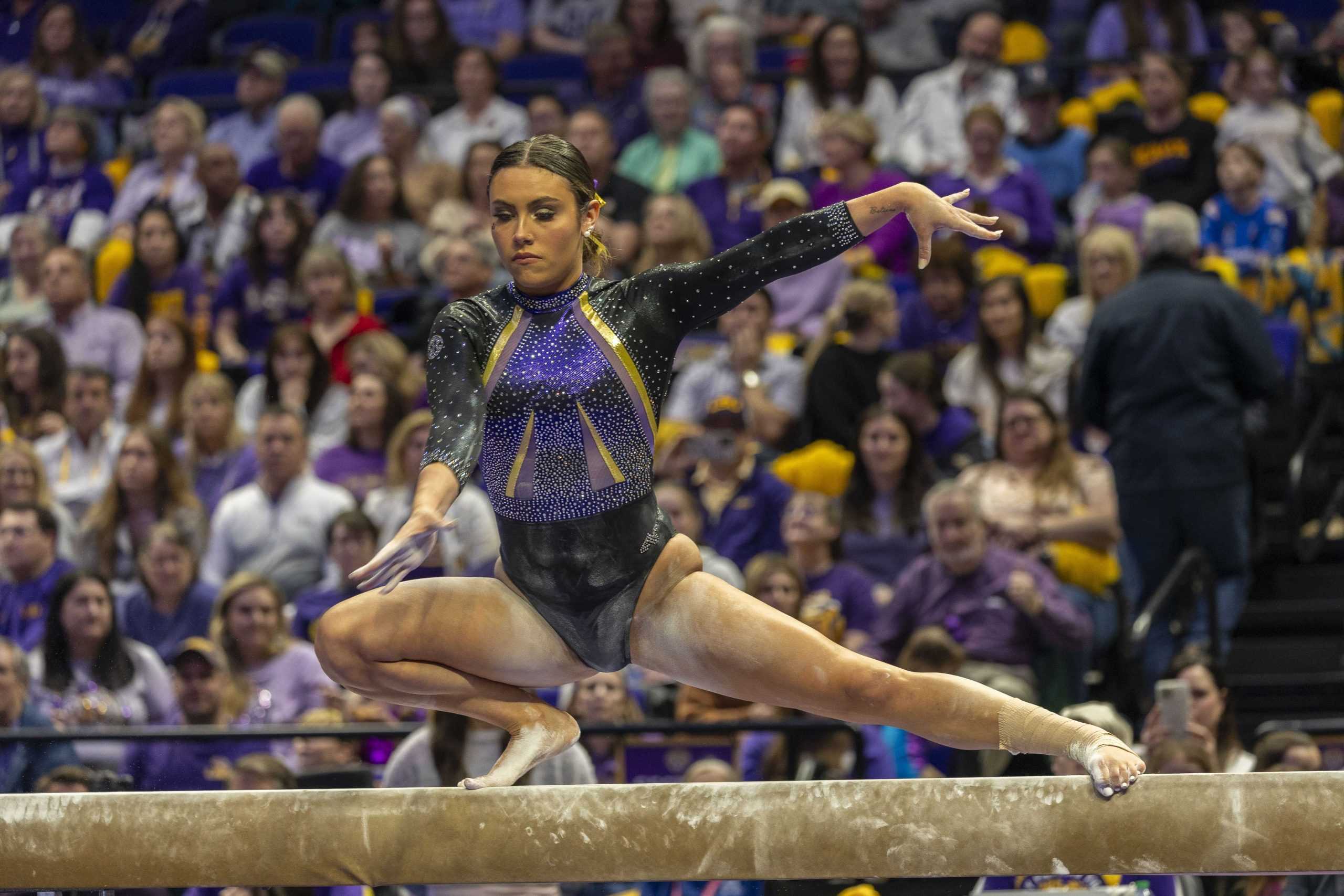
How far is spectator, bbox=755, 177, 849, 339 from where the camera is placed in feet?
28.3

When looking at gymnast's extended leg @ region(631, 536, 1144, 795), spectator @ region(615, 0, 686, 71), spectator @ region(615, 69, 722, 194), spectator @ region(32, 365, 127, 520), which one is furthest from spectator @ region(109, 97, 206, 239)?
Result: gymnast's extended leg @ region(631, 536, 1144, 795)

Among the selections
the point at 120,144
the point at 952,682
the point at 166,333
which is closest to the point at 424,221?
the point at 166,333

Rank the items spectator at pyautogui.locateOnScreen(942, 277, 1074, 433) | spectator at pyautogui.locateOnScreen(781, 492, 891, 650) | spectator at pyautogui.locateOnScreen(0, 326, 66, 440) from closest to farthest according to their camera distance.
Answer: spectator at pyautogui.locateOnScreen(781, 492, 891, 650) < spectator at pyautogui.locateOnScreen(942, 277, 1074, 433) < spectator at pyautogui.locateOnScreen(0, 326, 66, 440)

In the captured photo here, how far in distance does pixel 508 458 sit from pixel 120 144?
347 inches

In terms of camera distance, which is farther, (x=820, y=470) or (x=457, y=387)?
(x=820, y=470)

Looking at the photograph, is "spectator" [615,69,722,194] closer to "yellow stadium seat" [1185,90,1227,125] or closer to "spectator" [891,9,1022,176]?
"spectator" [891,9,1022,176]

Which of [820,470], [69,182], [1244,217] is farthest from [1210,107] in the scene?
[69,182]

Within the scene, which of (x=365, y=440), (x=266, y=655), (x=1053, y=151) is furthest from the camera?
(x=1053, y=151)

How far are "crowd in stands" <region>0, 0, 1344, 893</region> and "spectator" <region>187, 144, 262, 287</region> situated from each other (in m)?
0.03

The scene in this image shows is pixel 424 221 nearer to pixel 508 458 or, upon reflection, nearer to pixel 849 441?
pixel 849 441

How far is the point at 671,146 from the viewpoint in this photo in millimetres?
9766

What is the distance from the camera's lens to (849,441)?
7.72m

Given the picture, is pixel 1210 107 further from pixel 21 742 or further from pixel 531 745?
pixel 531 745

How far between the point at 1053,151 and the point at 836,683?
250 inches
